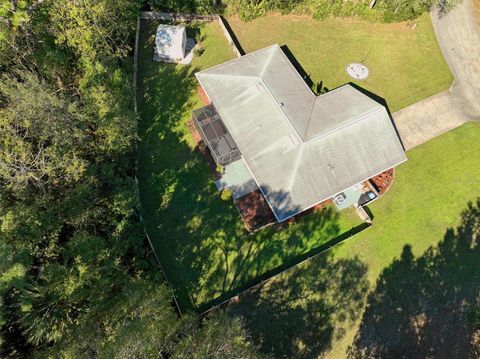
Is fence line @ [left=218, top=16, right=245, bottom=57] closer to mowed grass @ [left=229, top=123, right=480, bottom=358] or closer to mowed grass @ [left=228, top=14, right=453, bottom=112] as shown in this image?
mowed grass @ [left=228, top=14, right=453, bottom=112]

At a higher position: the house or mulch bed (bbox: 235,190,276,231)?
the house

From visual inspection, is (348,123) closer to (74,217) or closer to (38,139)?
(74,217)

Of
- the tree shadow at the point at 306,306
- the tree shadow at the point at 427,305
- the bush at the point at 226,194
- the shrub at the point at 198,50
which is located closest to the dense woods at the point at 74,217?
the tree shadow at the point at 306,306

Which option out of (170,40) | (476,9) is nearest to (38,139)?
(170,40)

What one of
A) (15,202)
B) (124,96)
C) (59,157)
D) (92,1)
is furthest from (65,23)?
(15,202)

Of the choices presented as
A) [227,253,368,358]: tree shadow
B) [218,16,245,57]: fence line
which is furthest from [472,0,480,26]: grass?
[227,253,368,358]: tree shadow

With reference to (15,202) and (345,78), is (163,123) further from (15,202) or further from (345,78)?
(345,78)

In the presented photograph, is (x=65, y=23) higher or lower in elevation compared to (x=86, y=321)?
higher

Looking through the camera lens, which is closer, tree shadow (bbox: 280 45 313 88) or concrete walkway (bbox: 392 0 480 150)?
concrete walkway (bbox: 392 0 480 150)
